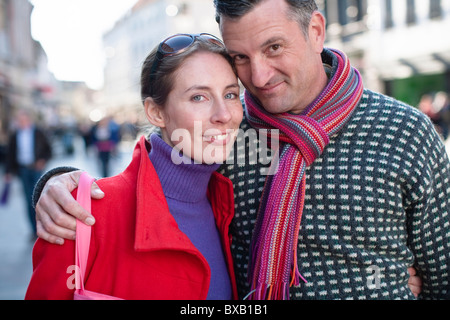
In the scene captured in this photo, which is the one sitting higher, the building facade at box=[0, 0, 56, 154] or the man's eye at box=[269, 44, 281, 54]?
the building facade at box=[0, 0, 56, 154]

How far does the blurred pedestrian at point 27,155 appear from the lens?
645cm

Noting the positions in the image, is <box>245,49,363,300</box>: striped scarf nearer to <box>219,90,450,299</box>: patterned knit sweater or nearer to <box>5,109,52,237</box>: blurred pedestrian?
<box>219,90,450,299</box>: patterned knit sweater

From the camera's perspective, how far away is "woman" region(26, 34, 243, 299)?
1620 millimetres

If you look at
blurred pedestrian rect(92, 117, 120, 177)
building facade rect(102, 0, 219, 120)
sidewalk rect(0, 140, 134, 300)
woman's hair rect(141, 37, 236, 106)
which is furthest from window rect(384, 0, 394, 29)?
woman's hair rect(141, 37, 236, 106)

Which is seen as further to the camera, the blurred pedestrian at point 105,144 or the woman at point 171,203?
the blurred pedestrian at point 105,144

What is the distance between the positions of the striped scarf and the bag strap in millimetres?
730

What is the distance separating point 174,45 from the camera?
6.07 feet

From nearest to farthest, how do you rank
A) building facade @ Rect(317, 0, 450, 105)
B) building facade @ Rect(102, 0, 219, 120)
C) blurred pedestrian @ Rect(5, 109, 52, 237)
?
blurred pedestrian @ Rect(5, 109, 52, 237) → building facade @ Rect(317, 0, 450, 105) → building facade @ Rect(102, 0, 219, 120)

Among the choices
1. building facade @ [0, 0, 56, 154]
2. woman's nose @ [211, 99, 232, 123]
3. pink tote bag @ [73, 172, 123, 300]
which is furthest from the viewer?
building facade @ [0, 0, 56, 154]

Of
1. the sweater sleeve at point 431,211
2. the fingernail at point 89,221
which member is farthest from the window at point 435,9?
the fingernail at point 89,221

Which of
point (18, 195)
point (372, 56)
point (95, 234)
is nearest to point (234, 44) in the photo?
point (95, 234)

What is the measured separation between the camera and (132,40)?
167 feet

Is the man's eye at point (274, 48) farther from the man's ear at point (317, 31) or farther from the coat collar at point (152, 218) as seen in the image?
the coat collar at point (152, 218)

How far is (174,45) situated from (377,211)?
116cm
